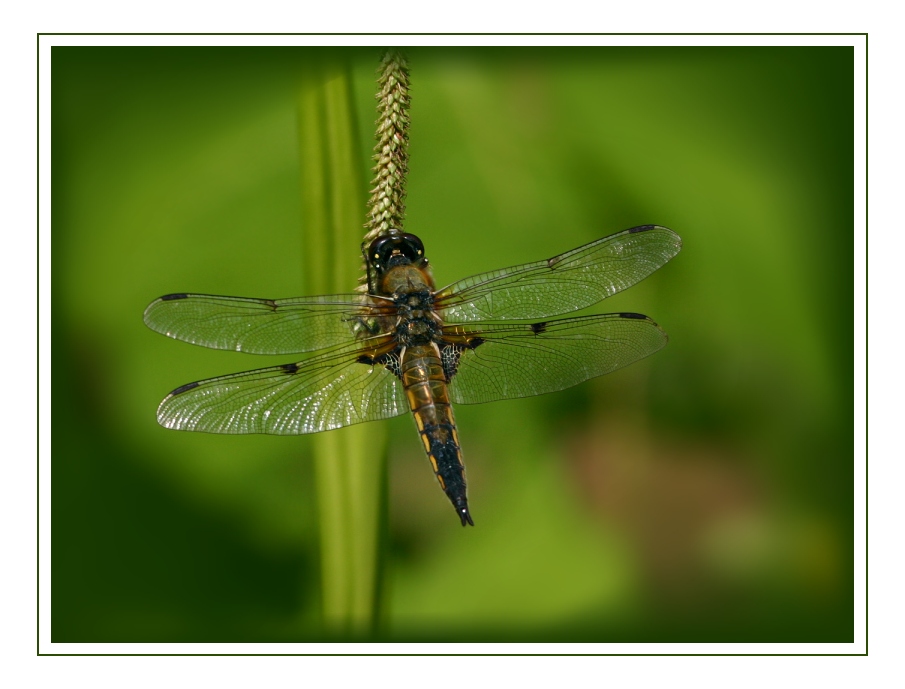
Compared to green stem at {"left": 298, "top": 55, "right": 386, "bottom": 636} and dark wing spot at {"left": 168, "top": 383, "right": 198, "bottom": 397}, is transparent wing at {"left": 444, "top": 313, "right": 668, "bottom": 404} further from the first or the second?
dark wing spot at {"left": 168, "top": 383, "right": 198, "bottom": 397}

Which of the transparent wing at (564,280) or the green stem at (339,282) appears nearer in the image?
the green stem at (339,282)

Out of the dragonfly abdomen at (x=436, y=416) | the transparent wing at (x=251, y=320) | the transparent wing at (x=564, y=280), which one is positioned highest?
the transparent wing at (x=564, y=280)

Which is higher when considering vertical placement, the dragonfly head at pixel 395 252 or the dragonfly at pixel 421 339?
the dragonfly head at pixel 395 252

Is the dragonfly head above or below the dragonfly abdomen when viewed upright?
above

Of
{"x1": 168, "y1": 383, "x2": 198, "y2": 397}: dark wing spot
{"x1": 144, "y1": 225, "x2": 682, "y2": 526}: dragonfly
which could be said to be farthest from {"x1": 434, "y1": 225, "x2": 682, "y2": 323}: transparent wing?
{"x1": 168, "y1": 383, "x2": 198, "y2": 397}: dark wing spot

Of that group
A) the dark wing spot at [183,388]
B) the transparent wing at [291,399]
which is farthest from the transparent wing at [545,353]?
the dark wing spot at [183,388]

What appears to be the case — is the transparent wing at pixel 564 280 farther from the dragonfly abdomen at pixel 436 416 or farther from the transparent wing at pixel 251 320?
the transparent wing at pixel 251 320
